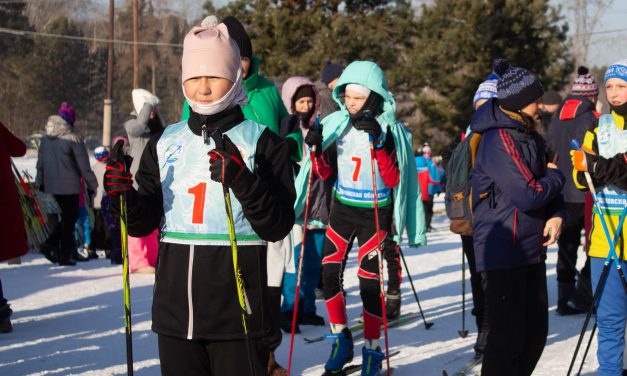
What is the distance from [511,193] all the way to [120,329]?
4.19 m

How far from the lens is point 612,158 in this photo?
191 inches

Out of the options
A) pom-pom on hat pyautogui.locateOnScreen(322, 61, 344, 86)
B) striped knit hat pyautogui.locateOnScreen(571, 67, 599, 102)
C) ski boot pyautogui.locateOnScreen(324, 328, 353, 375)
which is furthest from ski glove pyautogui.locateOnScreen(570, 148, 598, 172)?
pom-pom on hat pyautogui.locateOnScreen(322, 61, 344, 86)

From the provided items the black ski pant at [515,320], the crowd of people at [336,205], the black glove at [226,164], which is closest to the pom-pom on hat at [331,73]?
the crowd of people at [336,205]

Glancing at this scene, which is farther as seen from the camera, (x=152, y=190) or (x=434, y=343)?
(x=434, y=343)

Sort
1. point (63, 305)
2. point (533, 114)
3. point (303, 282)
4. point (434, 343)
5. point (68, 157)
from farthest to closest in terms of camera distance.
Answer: point (68, 157), point (63, 305), point (303, 282), point (434, 343), point (533, 114)

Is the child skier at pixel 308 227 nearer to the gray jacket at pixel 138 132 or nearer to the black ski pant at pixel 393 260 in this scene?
the black ski pant at pixel 393 260

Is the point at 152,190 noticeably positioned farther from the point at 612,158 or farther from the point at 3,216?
the point at 612,158

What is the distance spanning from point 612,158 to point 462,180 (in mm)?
1121

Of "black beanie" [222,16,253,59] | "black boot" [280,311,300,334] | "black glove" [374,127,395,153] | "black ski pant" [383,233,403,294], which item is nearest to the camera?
"black beanie" [222,16,253,59]

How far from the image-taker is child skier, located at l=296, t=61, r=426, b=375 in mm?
5699

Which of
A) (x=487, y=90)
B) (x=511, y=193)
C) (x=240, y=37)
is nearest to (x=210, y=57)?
(x=511, y=193)

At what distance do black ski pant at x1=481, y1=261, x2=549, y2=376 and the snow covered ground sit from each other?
57.6 inches

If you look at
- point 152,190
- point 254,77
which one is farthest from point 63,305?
point 152,190

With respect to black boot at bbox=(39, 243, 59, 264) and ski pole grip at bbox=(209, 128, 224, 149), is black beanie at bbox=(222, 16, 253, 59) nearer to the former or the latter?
ski pole grip at bbox=(209, 128, 224, 149)
